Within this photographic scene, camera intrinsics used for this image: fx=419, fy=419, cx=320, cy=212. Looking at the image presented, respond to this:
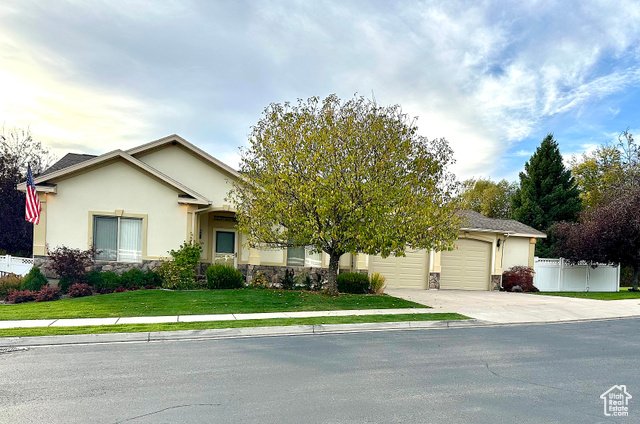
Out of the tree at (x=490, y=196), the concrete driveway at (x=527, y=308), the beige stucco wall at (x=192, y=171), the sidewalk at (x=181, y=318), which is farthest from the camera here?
the tree at (x=490, y=196)

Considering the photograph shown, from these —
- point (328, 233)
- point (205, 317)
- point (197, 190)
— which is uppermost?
point (197, 190)

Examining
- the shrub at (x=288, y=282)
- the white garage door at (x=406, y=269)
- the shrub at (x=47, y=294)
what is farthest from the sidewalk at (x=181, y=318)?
the white garage door at (x=406, y=269)

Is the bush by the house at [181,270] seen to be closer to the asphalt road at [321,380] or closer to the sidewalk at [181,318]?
the sidewalk at [181,318]

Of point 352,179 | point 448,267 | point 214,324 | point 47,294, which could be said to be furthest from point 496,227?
point 47,294

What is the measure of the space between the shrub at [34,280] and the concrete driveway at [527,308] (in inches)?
518

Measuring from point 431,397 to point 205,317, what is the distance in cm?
683

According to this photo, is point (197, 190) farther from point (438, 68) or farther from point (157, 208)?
point (438, 68)

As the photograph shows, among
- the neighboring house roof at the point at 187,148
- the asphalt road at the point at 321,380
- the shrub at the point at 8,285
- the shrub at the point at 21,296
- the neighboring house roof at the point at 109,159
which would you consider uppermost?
the neighboring house roof at the point at 187,148

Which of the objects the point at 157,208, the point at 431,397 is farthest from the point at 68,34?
the point at 431,397

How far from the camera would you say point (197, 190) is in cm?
1814

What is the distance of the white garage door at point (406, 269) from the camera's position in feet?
64.2

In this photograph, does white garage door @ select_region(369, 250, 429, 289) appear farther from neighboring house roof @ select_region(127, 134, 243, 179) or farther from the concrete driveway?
neighboring house roof @ select_region(127, 134, 243, 179)

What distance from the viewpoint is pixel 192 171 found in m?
18.2

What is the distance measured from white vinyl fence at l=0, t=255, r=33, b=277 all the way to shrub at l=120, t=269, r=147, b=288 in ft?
12.3
